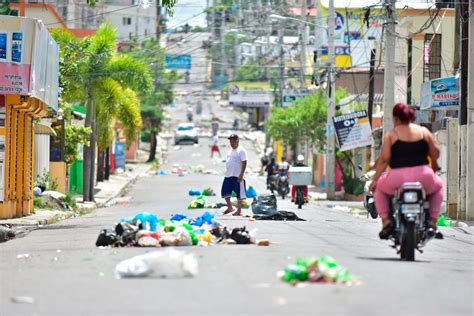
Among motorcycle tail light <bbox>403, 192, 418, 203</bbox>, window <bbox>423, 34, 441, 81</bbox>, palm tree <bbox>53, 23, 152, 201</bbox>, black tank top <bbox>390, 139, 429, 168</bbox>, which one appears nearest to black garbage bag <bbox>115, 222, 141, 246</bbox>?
black tank top <bbox>390, 139, 429, 168</bbox>

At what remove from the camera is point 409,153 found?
14117 mm

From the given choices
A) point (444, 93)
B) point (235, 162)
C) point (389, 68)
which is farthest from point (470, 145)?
point (235, 162)

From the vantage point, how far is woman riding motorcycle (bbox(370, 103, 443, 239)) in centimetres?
1409

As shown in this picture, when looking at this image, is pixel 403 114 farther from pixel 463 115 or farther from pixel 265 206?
pixel 463 115

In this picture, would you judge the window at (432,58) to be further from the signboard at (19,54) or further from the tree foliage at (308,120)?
the signboard at (19,54)

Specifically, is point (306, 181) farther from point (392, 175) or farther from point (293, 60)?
point (293, 60)

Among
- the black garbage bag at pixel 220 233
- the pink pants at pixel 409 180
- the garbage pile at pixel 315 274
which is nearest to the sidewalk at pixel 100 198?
the black garbage bag at pixel 220 233

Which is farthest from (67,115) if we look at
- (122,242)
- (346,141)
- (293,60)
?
(293,60)

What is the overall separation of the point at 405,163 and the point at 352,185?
3683 cm

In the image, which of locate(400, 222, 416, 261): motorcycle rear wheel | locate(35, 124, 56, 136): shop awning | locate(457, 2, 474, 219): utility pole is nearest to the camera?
locate(400, 222, 416, 261): motorcycle rear wheel

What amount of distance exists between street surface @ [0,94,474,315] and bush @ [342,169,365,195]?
30695 mm

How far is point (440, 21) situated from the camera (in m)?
46.8

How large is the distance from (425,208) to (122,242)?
163 inches

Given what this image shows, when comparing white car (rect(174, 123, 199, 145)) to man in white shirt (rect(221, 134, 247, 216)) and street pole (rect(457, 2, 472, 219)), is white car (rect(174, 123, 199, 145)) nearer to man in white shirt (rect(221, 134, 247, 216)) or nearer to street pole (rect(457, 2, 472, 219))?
street pole (rect(457, 2, 472, 219))
